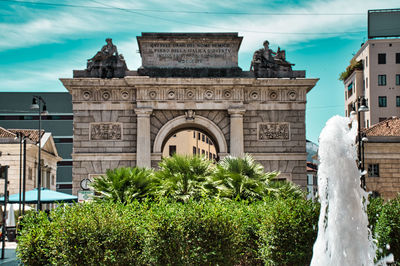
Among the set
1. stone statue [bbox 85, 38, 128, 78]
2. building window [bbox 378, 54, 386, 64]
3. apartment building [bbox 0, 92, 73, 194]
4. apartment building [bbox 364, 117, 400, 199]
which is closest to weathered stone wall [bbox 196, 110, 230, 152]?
stone statue [bbox 85, 38, 128, 78]

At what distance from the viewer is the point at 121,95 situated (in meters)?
31.7

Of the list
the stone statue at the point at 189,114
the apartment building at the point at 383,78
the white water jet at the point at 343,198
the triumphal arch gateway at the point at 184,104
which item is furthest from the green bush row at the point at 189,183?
the apartment building at the point at 383,78

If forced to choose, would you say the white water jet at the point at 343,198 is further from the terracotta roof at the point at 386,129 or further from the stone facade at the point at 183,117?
the terracotta roof at the point at 386,129

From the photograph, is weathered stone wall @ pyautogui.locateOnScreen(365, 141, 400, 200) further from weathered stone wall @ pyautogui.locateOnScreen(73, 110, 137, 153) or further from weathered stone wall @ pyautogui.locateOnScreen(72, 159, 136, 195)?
weathered stone wall @ pyautogui.locateOnScreen(72, 159, 136, 195)

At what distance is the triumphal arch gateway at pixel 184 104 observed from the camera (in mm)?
31312

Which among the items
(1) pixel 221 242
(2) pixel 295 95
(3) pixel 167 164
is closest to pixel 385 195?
(2) pixel 295 95

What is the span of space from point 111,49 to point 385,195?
24.3 m

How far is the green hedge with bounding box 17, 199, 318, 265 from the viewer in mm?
12773

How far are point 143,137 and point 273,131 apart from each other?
7306 mm

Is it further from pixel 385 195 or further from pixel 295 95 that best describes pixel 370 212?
pixel 385 195

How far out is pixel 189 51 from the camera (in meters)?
31.9

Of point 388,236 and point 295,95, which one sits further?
point 295,95

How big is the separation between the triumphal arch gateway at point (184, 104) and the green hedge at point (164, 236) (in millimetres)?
17359

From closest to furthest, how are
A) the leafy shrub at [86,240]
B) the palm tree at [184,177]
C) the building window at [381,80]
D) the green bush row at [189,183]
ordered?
the leafy shrub at [86,240] → the green bush row at [189,183] → the palm tree at [184,177] → the building window at [381,80]
